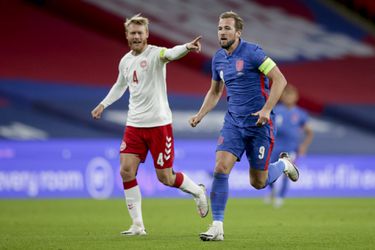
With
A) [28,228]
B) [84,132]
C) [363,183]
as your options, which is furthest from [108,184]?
[28,228]

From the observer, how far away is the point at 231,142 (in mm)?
8602

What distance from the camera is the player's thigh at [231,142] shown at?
8.55m

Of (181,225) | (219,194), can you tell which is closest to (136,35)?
(219,194)

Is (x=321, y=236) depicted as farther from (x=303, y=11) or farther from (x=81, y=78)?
(x=303, y=11)

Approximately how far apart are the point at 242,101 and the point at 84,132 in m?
13.5

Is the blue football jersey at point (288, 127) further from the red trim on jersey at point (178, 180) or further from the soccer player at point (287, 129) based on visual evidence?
the red trim on jersey at point (178, 180)

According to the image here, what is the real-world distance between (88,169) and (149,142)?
29.6ft

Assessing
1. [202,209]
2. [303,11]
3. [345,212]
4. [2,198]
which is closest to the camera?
[202,209]

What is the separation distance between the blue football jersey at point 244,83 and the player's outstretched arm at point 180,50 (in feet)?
1.42

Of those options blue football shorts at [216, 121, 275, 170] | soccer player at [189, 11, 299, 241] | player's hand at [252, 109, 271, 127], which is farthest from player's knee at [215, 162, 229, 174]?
player's hand at [252, 109, 271, 127]

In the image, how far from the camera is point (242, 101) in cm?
869

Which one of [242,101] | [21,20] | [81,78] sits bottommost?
[242,101]

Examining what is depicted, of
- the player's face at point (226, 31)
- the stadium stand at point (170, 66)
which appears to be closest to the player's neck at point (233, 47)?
the player's face at point (226, 31)

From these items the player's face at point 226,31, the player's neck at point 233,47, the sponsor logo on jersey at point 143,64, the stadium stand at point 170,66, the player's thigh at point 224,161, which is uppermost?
the stadium stand at point 170,66
